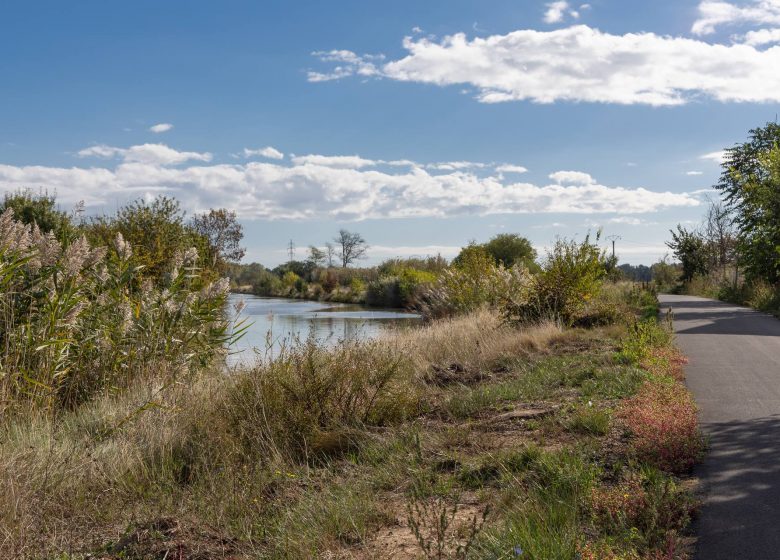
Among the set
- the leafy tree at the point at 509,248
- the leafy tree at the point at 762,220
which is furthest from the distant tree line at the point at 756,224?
the leafy tree at the point at 509,248

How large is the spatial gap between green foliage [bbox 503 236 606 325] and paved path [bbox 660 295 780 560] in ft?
15.0

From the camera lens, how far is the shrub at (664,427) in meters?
6.16

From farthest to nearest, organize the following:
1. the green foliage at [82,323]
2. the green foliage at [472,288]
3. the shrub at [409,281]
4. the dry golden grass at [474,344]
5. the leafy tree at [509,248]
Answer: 1. the leafy tree at [509,248]
2. the shrub at [409,281]
3. the green foliage at [472,288]
4. the dry golden grass at [474,344]
5. the green foliage at [82,323]

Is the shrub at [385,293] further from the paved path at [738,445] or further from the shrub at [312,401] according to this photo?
the shrub at [312,401]

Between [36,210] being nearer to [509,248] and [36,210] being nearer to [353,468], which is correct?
[353,468]

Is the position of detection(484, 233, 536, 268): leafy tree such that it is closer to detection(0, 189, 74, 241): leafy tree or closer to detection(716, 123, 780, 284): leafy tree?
detection(716, 123, 780, 284): leafy tree

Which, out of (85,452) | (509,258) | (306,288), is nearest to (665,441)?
(85,452)

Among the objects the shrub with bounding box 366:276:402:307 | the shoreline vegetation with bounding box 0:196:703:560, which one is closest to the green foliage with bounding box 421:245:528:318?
the shoreline vegetation with bounding box 0:196:703:560

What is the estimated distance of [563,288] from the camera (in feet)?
65.9

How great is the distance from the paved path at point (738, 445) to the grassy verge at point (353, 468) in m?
0.25

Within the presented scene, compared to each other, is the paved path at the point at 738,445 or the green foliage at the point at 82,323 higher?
the green foliage at the point at 82,323

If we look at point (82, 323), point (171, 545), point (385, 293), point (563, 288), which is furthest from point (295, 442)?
point (385, 293)

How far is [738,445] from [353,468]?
3.89 metres

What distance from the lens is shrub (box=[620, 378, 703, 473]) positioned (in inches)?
242
